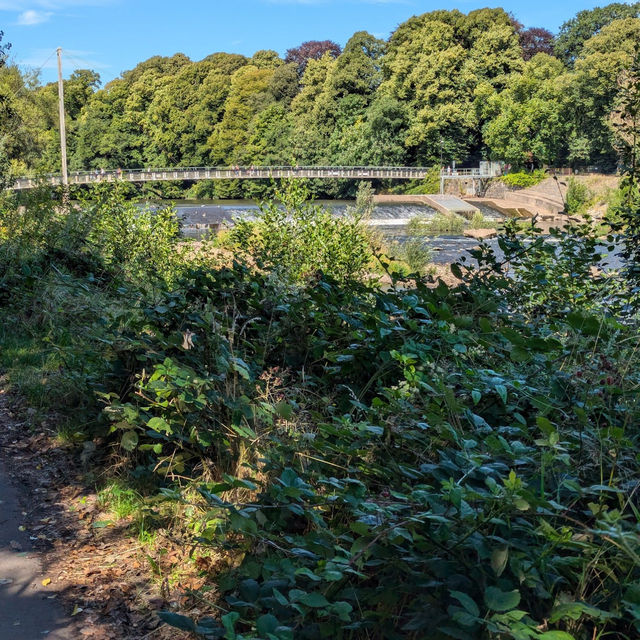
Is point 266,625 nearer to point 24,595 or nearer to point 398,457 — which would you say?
point 398,457

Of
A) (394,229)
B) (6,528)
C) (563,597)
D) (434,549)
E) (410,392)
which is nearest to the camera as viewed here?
(563,597)

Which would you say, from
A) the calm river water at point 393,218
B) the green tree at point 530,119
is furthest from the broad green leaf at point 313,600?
the green tree at point 530,119

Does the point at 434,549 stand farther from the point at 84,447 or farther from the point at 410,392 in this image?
the point at 84,447

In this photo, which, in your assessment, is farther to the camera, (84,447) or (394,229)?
(394,229)

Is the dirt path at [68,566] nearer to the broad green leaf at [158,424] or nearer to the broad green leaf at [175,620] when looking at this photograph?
the broad green leaf at [158,424]

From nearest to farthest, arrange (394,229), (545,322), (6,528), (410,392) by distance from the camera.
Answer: (410,392) < (6,528) < (545,322) < (394,229)

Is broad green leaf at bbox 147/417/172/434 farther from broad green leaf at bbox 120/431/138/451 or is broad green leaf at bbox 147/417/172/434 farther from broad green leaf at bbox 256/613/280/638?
broad green leaf at bbox 256/613/280/638

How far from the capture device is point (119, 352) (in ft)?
14.2

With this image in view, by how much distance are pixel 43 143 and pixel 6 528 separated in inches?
1761

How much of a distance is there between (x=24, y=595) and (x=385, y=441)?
1530 millimetres

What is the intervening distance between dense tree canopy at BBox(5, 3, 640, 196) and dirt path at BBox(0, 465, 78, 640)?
42.0 metres

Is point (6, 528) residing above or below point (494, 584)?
below

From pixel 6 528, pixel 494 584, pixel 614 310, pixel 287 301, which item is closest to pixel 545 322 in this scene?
pixel 614 310

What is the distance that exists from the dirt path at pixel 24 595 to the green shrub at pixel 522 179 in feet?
179
